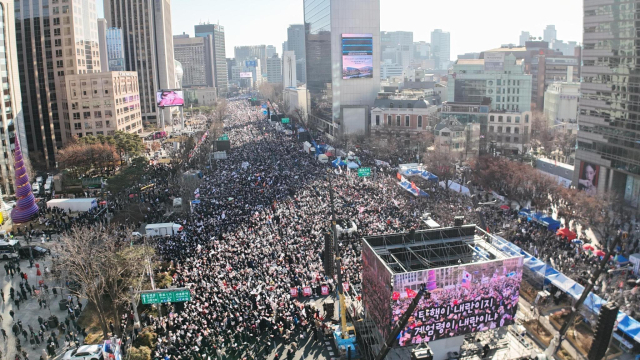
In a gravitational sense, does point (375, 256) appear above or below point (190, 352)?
above

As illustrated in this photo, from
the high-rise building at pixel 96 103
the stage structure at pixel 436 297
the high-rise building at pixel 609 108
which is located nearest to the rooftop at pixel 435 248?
the stage structure at pixel 436 297

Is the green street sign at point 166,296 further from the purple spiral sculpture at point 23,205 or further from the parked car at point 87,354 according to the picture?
the purple spiral sculpture at point 23,205

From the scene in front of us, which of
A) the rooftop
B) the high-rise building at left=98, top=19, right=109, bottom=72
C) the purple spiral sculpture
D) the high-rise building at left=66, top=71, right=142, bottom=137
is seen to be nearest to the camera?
the rooftop

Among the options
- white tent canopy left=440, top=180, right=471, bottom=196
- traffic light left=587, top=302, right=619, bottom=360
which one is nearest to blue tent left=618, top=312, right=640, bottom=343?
traffic light left=587, top=302, right=619, bottom=360

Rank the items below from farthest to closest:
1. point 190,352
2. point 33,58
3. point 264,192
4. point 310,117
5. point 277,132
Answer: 1. point 310,117
2. point 277,132
3. point 33,58
4. point 264,192
5. point 190,352

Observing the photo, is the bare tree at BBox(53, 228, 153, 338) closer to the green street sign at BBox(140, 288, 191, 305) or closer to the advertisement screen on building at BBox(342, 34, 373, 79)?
the green street sign at BBox(140, 288, 191, 305)

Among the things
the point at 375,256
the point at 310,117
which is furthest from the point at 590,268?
the point at 310,117

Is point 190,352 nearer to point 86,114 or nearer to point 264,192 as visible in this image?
point 264,192
